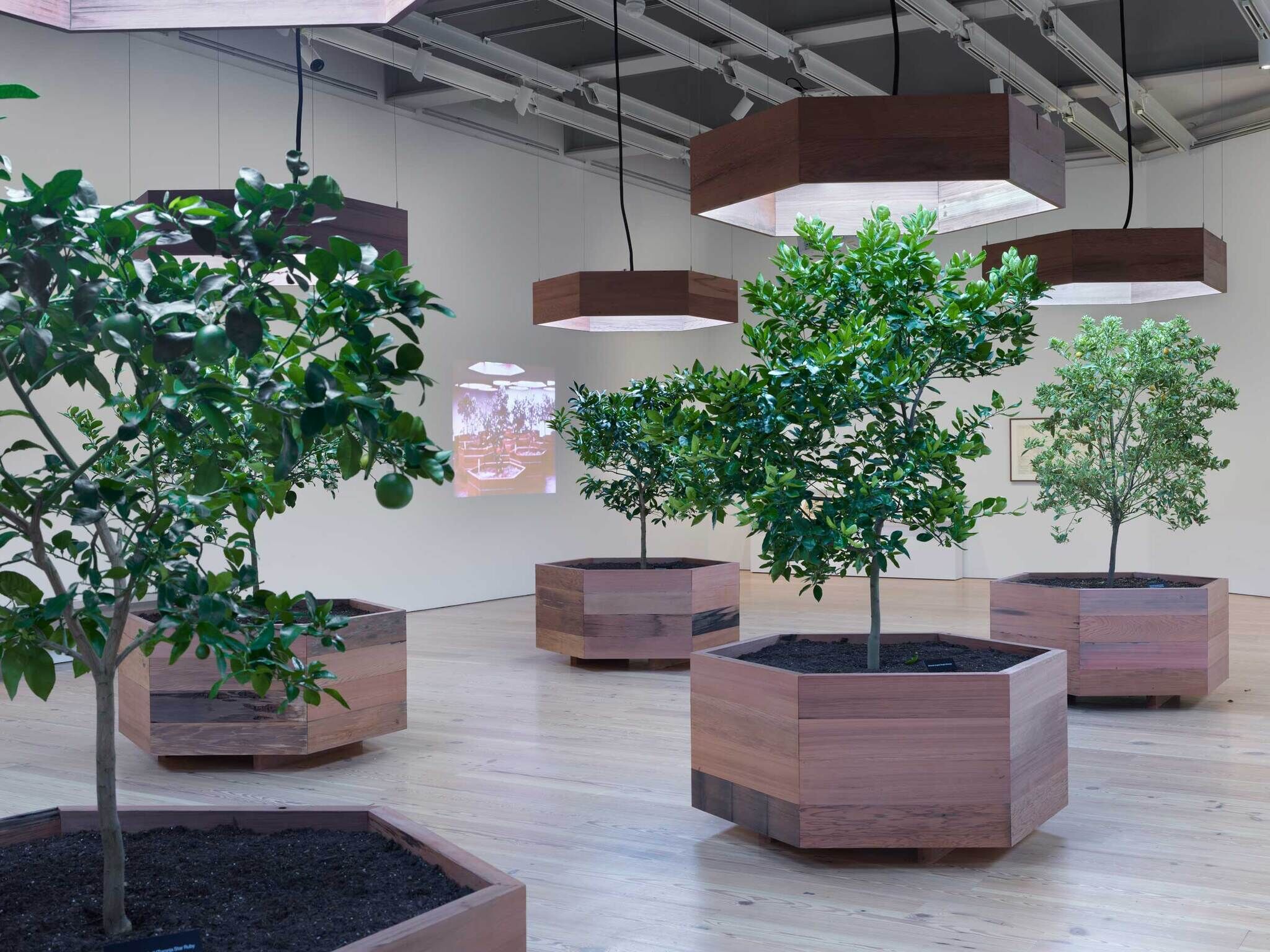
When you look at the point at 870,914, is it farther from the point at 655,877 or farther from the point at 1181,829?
the point at 1181,829

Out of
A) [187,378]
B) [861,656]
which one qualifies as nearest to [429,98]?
[861,656]

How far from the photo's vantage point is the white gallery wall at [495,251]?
7867 mm

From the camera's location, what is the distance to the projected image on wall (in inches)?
415

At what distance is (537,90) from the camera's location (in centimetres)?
1027

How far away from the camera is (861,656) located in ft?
12.8

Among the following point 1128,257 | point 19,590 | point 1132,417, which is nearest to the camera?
point 19,590

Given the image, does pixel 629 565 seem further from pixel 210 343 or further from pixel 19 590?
pixel 210 343

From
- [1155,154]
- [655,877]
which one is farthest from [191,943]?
[1155,154]

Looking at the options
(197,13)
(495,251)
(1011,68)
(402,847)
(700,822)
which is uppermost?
(1011,68)

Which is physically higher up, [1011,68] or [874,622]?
[1011,68]

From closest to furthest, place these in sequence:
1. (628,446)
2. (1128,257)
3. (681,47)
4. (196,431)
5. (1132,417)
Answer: (196,431) < (1128,257) < (1132,417) < (628,446) < (681,47)

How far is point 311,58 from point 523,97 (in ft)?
5.65

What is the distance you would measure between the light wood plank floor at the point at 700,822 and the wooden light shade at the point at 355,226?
2129 millimetres

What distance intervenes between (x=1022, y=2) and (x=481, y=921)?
763 cm
